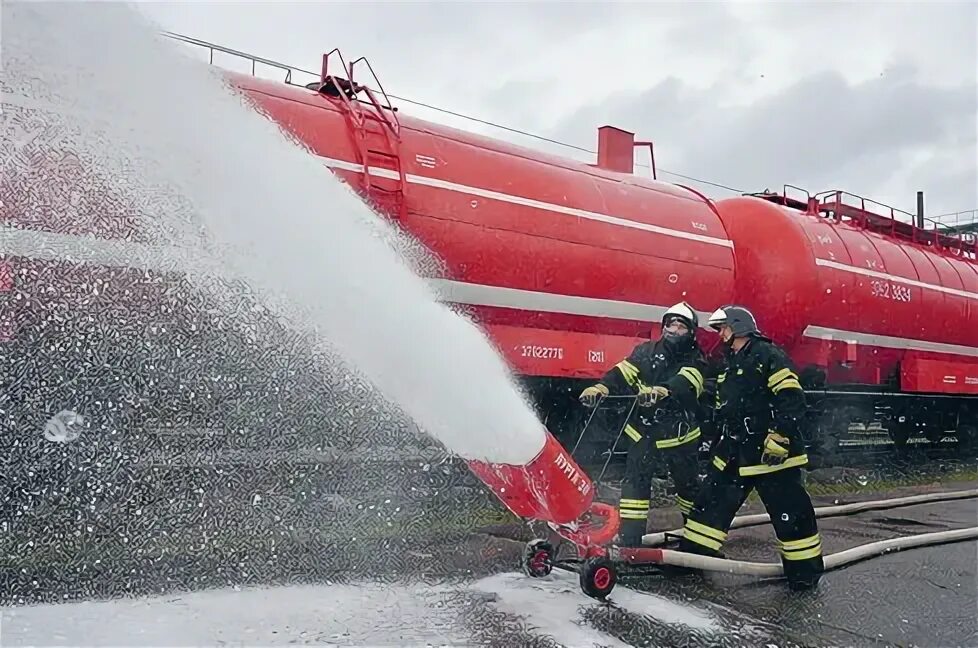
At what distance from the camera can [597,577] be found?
4.12 metres

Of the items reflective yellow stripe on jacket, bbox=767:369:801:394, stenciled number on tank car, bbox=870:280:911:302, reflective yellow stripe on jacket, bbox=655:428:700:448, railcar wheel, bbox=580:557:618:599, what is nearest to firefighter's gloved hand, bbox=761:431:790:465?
reflective yellow stripe on jacket, bbox=767:369:801:394

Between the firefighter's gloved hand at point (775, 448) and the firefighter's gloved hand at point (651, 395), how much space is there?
0.61m

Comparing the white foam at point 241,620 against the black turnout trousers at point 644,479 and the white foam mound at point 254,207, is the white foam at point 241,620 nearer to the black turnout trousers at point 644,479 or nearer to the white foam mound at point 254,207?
the white foam mound at point 254,207

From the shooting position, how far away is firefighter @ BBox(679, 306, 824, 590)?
4719mm

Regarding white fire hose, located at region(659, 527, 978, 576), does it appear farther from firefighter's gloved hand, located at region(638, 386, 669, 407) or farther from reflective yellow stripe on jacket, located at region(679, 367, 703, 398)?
reflective yellow stripe on jacket, located at region(679, 367, 703, 398)

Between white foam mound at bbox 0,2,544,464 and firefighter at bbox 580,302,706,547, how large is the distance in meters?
1.49

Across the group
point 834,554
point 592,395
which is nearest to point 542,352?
point 592,395

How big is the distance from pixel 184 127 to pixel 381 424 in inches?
101

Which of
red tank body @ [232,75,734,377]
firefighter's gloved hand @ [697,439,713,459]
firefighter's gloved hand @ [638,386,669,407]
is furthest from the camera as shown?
firefighter's gloved hand @ [697,439,713,459]

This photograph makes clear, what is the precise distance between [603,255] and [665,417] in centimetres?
180

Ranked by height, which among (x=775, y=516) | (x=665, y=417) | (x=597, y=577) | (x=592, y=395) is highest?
(x=592, y=395)

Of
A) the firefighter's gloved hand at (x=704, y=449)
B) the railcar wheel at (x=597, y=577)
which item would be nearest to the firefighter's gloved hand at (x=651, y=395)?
the railcar wheel at (x=597, y=577)

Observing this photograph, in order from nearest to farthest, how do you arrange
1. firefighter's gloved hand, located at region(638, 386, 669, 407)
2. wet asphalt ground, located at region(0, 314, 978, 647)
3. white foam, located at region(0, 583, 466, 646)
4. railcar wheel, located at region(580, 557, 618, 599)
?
white foam, located at region(0, 583, 466, 646) < wet asphalt ground, located at region(0, 314, 978, 647) < railcar wheel, located at region(580, 557, 618, 599) < firefighter's gloved hand, located at region(638, 386, 669, 407)

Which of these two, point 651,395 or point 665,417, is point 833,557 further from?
point 651,395
